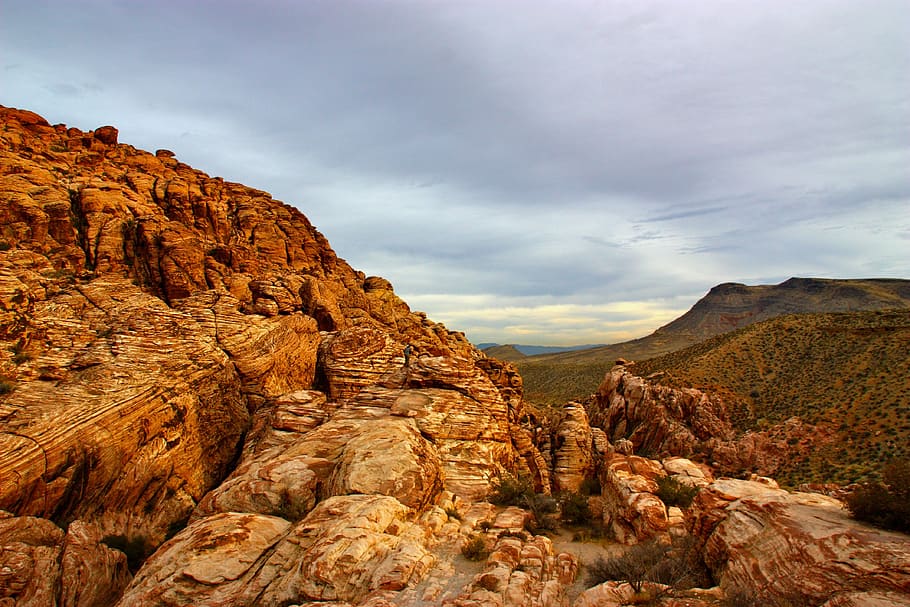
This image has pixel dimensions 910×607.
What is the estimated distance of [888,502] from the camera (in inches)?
387

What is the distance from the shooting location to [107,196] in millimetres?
36219

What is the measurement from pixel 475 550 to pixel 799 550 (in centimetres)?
902

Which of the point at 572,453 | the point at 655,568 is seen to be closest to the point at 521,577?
the point at 655,568

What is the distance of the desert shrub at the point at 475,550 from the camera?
46.4 feet

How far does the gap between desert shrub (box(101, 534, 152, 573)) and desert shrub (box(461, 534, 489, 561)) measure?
13.9 meters

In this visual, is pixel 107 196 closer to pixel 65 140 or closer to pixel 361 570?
pixel 65 140

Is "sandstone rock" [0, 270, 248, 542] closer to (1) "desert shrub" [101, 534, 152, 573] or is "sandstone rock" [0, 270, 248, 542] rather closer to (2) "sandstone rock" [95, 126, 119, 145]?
(1) "desert shrub" [101, 534, 152, 573]

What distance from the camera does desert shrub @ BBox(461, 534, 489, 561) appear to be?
14.1 meters

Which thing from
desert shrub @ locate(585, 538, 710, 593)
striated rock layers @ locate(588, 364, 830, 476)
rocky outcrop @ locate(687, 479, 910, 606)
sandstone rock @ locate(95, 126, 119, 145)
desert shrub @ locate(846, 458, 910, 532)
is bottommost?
striated rock layers @ locate(588, 364, 830, 476)

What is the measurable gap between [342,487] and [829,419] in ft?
152

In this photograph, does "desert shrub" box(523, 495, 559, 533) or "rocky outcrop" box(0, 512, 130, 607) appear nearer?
"rocky outcrop" box(0, 512, 130, 607)

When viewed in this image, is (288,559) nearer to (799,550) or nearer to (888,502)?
(799,550)

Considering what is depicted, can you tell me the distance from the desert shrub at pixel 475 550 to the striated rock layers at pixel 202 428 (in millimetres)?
563

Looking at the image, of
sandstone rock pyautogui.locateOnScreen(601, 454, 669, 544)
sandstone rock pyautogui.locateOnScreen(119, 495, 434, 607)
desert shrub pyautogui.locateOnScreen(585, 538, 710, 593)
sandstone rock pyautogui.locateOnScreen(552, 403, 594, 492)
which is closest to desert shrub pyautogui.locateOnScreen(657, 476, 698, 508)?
sandstone rock pyautogui.locateOnScreen(601, 454, 669, 544)
